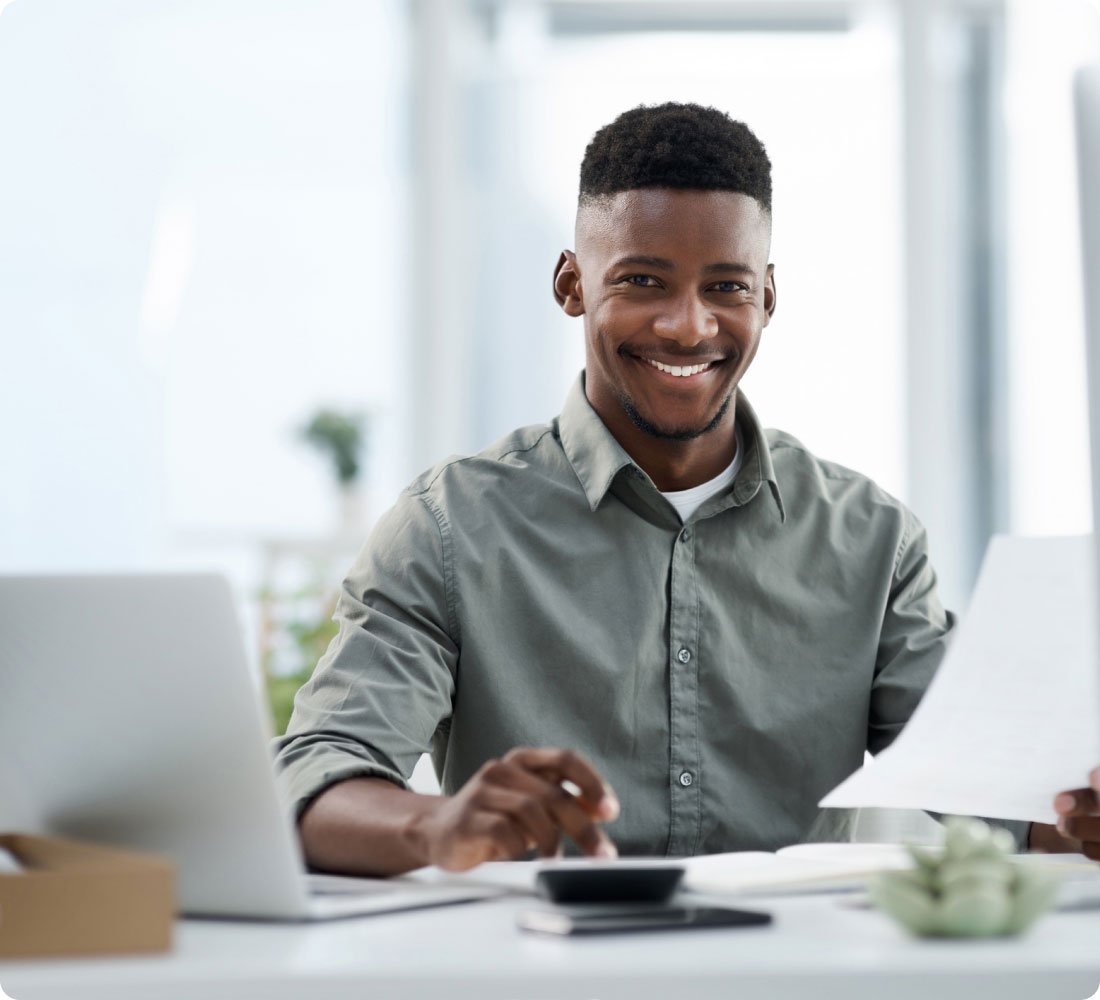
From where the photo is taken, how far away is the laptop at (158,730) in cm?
76

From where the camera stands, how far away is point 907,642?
1.53 meters

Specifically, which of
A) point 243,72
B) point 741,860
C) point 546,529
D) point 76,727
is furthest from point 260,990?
point 243,72

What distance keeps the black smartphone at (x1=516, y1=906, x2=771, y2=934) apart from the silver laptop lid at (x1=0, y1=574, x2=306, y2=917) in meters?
0.14

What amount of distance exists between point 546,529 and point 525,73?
2.83m

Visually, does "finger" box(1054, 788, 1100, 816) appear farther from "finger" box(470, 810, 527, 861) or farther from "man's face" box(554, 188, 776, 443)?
"man's face" box(554, 188, 776, 443)

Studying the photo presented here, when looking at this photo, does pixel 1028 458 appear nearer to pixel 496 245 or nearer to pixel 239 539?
pixel 496 245

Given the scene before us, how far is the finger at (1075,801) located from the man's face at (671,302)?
0.64m

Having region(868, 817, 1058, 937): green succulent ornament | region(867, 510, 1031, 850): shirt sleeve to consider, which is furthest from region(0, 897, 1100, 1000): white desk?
region(867, 510, 1031, 850): shirt sleeve

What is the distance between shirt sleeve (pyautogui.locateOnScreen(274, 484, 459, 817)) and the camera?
1.21m

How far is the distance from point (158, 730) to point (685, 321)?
86cm

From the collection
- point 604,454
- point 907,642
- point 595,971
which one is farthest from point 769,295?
point 595,971

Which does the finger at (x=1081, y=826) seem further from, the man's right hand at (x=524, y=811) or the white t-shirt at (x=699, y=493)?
the white t-shirt at (x=699, y=493)

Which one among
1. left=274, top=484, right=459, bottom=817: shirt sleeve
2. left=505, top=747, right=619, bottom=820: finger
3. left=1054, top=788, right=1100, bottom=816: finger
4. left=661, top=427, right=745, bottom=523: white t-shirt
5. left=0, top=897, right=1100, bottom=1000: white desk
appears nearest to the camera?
left=0, top=897, right=1100, bottom=1000: white desk

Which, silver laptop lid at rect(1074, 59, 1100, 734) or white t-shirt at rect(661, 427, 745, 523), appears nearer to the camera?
silver laptop lid at rect(1074, 59, 1100, 734)
